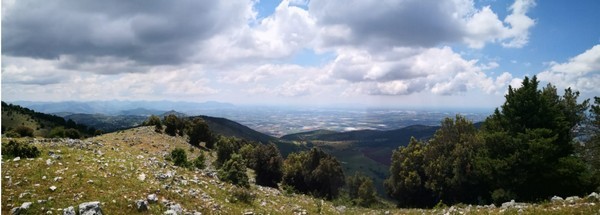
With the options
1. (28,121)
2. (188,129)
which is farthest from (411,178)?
(28,121)

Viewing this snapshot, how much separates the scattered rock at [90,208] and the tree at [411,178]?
43.8m

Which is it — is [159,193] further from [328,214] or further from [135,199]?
[328,214]

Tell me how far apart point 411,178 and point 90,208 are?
148ft

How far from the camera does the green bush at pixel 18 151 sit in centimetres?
2152

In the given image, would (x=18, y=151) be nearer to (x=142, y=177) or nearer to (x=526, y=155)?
(x=142, y=177)

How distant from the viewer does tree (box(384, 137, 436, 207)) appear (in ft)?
169

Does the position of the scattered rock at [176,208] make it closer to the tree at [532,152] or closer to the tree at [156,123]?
the tree at [532,152]

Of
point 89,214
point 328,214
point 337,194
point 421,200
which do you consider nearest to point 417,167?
point 421,200

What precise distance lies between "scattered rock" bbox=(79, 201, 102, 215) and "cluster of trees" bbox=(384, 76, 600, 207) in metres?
32.7

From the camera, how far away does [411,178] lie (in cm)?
5156

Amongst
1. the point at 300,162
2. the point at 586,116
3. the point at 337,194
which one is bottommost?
the point at 337,194

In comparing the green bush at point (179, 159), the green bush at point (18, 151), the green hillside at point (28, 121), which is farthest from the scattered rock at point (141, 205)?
the green hillside at point (28, 121)

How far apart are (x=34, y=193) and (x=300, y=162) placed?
48.6m

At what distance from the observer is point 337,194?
62688 mm
